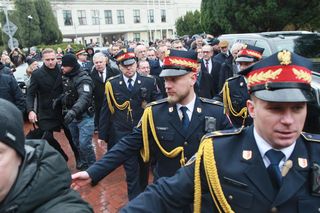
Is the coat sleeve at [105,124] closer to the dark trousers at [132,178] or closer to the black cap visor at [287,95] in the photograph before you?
the dark trousers at [132,178]

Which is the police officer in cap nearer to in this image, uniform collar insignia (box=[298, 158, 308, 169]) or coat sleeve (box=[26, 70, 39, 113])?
coat sleeve (box=[26, 70, 39, 113])

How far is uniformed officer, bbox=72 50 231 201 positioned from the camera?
122 inches

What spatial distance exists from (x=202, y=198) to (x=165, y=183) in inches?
10.6

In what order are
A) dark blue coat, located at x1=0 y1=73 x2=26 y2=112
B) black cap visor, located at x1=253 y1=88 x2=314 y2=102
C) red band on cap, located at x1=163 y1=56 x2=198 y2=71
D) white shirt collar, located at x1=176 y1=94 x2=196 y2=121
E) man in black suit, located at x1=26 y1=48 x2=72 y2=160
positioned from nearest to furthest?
black cap visor, located at x1=253 y1=88 x2=314 y2=102 → white shirt collar, located at x1=176 y1=94 x2=196 y2=121 → red band on cap, located at x1=163 y1=56 x2=198 y2=71 → man in black suit, located at x1=26 y1=48 x2=72 y2=160 → dark blue coat, located at x1=0 y1=73 x2=26 y2=112

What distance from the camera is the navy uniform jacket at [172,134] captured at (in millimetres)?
3090

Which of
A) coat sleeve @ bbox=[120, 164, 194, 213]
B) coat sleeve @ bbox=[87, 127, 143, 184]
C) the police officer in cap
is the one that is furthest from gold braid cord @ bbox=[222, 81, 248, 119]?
coat sleeve @ bbox=[120, 164, 194, 213]

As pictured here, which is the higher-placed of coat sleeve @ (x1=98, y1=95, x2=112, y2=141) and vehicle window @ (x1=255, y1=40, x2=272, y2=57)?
vehicle window @ (x1=255, y1=40, x2=272, y2=57)

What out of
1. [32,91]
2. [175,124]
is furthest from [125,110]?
[175,124]

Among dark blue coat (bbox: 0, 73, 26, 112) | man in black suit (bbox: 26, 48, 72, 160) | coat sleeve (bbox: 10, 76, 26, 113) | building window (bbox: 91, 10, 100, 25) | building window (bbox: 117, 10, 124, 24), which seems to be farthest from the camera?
building window (bbox: 117, 10, 124, 24)

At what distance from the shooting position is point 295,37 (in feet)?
26.9

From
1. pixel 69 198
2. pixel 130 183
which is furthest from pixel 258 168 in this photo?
pixel 130 183

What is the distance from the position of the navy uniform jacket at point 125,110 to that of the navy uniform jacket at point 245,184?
2.90 m

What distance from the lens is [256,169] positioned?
6.09 ft

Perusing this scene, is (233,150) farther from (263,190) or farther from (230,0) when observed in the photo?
(230,0)
